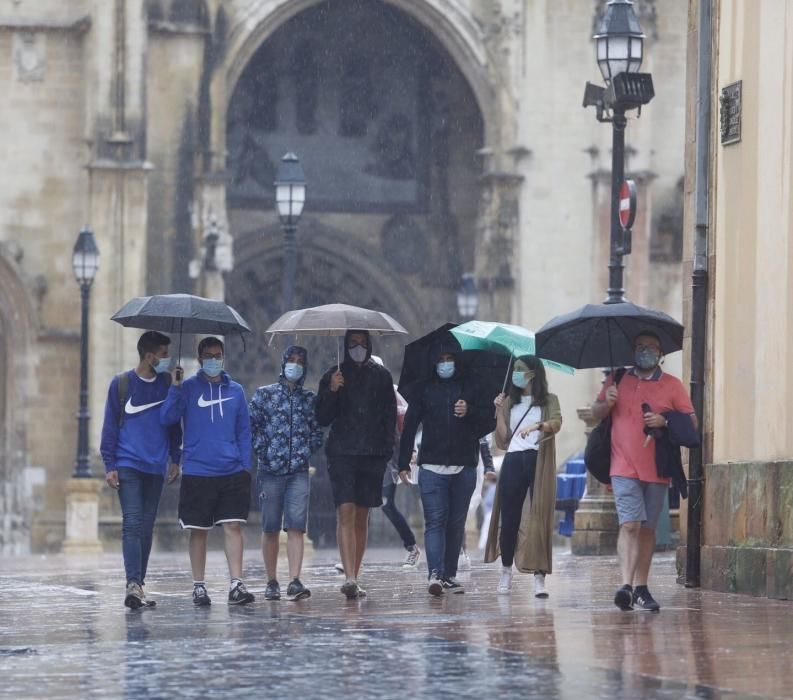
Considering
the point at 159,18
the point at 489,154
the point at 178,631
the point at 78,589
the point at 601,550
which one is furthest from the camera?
the point at 489,154

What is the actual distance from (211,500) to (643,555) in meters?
2.62

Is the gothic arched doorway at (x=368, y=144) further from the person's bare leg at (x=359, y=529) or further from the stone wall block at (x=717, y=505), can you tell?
the person's bare leg at (x=359, y=529)

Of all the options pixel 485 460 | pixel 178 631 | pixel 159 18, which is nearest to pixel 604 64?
pixel 485 460

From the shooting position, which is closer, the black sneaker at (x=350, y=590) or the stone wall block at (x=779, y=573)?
the stone wall block at (x=779, y=573)

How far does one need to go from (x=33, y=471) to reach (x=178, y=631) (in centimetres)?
2454

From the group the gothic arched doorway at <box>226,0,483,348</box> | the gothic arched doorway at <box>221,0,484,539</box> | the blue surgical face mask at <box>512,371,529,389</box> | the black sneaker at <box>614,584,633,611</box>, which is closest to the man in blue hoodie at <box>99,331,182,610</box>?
the blue surgical face mask at <box>512,371,529,389</box>

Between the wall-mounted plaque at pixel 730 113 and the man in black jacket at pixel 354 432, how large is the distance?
113 inches

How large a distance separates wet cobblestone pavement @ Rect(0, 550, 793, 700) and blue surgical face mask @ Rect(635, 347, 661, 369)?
1413mm

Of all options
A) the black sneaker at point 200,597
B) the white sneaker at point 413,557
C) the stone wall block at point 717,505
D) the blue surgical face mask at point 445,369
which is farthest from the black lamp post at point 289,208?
the black sneaker at point 200,597

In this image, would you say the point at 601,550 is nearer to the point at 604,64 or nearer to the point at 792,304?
the point at 604,64

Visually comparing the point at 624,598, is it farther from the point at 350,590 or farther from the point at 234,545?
the point at 234,545

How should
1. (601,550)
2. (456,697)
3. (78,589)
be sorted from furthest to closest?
(601,550)
(78,589)
(456,697)

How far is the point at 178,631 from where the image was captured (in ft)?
38.9

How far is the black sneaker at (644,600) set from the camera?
42.9ft
